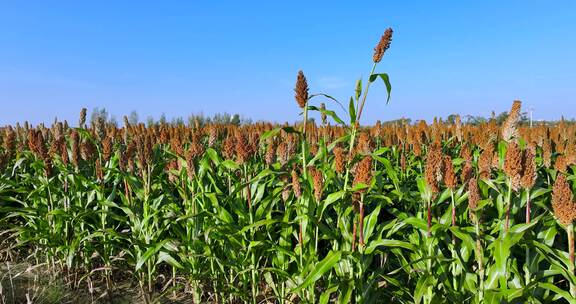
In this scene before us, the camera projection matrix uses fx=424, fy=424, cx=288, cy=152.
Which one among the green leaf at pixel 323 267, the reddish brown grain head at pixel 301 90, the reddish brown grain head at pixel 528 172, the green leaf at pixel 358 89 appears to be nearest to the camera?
the reddish brown grain head at pixel 528 172

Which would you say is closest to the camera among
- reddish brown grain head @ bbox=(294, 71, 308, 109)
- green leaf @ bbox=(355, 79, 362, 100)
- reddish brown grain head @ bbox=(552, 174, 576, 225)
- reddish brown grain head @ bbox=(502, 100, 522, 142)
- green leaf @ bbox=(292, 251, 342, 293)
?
reddish brown grain head @ bbox=(552, 174, 576, 225)

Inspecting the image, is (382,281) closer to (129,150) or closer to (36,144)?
(129,150)

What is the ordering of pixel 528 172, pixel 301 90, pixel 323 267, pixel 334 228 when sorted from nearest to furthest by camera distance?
1. pixel 528 172
2. pixel 323 267
3. pixel 301 90
4. pixel 334 228

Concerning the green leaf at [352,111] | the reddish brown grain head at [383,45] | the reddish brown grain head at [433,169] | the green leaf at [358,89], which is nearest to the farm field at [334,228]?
the reddish brown grain head at [433,169]

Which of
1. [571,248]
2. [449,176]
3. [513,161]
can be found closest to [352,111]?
[449,176]

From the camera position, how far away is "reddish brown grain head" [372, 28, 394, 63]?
2.40m

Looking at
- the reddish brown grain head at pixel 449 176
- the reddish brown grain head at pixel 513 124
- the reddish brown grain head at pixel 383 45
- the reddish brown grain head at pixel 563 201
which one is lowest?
the reddish brown grain head at pixel 563 201

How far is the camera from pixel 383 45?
242 cm

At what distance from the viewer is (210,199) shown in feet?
10.5

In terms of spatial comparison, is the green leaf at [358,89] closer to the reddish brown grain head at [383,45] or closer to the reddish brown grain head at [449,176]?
the reddish brown grain head at [383,45]

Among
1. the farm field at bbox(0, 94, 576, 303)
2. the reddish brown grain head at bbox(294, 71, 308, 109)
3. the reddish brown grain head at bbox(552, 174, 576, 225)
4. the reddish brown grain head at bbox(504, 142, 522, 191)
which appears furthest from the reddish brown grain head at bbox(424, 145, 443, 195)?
the reddish brown grain head at bbox(294, 71, 308, 109)

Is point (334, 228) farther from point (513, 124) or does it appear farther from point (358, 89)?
point (513, 124)

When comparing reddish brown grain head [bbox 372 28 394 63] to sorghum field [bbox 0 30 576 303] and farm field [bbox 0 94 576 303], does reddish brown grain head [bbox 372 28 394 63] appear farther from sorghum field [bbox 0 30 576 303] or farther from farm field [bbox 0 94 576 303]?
farm field [bbox 0 94 576 303]

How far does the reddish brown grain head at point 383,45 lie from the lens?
2402 millimetres
